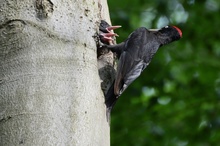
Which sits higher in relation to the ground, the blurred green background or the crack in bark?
the crack in bark

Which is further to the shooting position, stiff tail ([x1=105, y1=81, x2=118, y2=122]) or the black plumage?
the black plumage

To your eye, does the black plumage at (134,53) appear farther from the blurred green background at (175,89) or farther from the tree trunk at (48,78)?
the blurred green background at (175,89)

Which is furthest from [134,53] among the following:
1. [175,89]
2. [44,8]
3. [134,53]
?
[175,89]

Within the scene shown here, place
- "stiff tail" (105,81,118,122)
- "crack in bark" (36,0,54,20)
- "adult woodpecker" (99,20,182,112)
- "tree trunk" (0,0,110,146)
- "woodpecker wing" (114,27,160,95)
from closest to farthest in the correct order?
"tree trunk" (0,0,110,146), "crack in bark" (36,0,54,20), "stiff tail" (105,81,118,122), "adult woodpecker" (99,20,182,112), "woodpecker wing" (114,27,160,95)

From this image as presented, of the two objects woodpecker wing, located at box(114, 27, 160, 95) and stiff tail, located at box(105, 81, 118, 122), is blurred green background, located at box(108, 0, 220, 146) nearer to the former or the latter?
woodpecker wing, located at box(114, 27, 160, 95)

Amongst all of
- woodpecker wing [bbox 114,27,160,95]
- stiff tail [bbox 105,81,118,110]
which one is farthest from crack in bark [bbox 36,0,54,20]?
woodpecker wing [bbox 114,27,160,95]

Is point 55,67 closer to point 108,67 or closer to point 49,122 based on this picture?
point 49,122

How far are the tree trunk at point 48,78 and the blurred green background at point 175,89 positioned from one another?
119 inches

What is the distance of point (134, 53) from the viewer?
3879 millimetres

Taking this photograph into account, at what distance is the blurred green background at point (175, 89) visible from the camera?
5.75 metres

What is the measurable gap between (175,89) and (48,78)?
12.6 feet

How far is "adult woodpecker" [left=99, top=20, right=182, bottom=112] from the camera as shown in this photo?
10.0ft

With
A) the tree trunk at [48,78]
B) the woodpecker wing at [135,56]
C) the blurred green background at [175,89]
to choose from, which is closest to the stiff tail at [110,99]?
the tree trunk at [48,78]

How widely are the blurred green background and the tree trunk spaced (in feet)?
9.90
